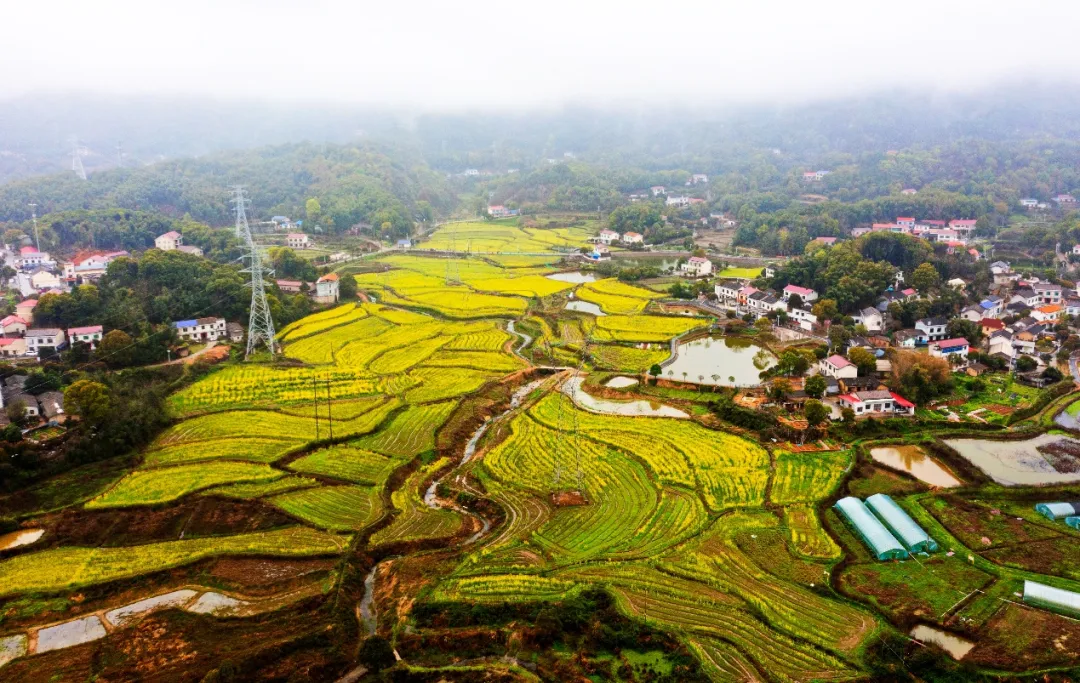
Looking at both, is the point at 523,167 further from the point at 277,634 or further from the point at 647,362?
the point at 277,634

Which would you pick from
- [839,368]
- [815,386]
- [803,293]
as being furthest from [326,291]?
[839,368]

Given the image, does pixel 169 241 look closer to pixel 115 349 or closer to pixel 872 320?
pixel 115 349

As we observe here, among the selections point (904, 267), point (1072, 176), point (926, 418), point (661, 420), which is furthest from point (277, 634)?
point (1072, 176)

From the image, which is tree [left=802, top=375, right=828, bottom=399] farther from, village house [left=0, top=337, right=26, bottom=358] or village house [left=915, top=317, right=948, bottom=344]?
village house [left=0, top=337, right=26, bottom=358]

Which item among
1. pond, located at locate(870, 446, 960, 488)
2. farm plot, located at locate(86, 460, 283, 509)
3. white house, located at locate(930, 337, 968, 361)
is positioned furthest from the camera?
white house, located at locate(930, 337, 968, 361)

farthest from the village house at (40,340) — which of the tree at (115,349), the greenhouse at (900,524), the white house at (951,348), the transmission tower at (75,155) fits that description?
the transmission tower at (75,155)

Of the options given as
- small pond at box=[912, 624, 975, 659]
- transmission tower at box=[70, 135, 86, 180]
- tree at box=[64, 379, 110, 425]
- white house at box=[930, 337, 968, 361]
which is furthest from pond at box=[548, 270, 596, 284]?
transmission tower at box=[70, 135, 86, 180]

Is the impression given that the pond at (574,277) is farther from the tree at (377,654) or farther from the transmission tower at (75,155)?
the transmission tower at (75,155)
